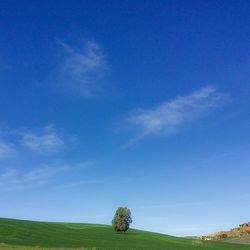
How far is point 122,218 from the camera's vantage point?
319 ft

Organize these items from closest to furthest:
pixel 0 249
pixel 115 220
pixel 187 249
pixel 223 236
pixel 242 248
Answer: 1. pixel 0 249
2. pixel 187 249
3. pixel 242 248
4. pixel 115 220
5. pixel 223 236

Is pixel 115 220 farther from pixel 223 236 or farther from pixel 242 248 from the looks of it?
pixel 223 236

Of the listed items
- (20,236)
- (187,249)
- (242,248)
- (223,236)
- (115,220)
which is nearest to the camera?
(20,236)

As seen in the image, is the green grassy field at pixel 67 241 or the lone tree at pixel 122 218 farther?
the lone tree at pixel 122 218

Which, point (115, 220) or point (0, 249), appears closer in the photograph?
point (0, 249)

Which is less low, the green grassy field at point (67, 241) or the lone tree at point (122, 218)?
the lone tree at point (122, 218)

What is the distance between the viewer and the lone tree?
97.0 meters

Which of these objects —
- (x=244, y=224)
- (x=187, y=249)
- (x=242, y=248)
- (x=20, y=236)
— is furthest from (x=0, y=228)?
(x=244, y=224)

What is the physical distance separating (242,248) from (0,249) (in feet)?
169

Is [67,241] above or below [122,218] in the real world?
below

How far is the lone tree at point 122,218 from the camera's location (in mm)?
97000

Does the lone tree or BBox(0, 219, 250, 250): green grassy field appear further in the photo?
the lone tree

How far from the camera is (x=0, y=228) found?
2817 inches

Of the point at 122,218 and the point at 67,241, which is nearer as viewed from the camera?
the point at 67,241
